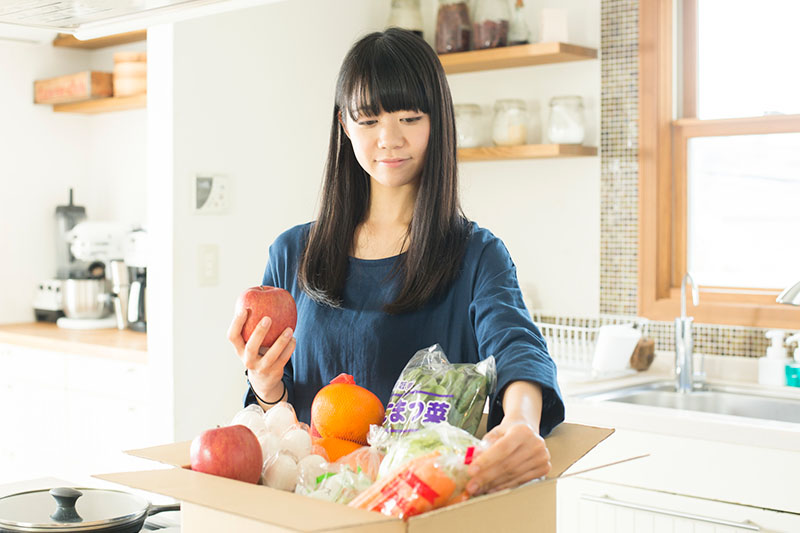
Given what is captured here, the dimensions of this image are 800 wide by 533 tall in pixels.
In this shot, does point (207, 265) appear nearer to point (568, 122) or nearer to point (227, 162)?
point (227, 162)

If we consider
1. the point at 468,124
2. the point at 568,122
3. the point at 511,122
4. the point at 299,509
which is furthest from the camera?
the point at 468,124

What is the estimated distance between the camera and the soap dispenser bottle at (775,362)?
273 centimetres

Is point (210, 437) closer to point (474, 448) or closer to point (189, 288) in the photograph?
point (474, 448)

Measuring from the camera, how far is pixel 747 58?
300 centimetres

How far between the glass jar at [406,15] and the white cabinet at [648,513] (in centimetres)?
180

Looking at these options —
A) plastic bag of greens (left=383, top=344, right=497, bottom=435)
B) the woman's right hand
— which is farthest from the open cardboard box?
the woman's right hand

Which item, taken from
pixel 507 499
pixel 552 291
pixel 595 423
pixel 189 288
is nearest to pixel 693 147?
pixel 552 291

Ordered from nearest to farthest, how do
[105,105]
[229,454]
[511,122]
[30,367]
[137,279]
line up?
[229,454]
[511,122]
[30,367]
[137,279]
[105,105]

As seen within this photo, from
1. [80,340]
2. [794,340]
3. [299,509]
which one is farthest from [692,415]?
[80,340]

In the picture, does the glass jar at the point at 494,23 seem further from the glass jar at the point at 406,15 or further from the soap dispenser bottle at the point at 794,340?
the soap dispenser bottle at the point at 794,340

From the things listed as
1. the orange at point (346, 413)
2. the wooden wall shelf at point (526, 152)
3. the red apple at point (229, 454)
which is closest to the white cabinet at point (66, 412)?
the wooden wall shelf at point (526, 152)

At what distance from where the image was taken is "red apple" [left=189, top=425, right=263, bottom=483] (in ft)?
2.92

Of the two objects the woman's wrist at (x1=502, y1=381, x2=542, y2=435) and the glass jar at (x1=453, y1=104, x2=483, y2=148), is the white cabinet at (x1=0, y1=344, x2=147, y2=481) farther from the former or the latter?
the woman's wrist at (x1=502, y1=381, x2=542, y2=435)

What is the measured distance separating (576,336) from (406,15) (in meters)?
1.37
